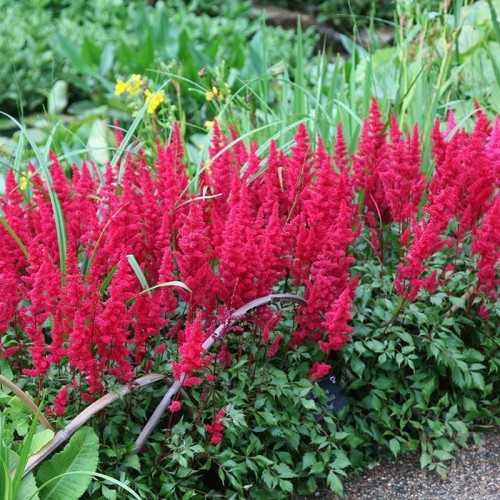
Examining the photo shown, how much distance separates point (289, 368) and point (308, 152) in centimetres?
89

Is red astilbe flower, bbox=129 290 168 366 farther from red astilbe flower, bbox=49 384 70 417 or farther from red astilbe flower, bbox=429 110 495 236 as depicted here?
red astilbe flower, bbox=429 110 495 236

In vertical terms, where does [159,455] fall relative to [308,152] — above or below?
below

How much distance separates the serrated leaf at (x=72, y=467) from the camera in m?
2.50

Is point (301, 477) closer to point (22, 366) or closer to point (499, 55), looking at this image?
point (22, 366)

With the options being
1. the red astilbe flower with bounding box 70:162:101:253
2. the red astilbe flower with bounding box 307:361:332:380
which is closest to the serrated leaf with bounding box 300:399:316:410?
the red astilbe flower with bounding box 307:361:332:380

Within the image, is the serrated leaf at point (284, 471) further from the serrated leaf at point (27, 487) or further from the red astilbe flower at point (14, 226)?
the red astilbe flower at point (14, 226)

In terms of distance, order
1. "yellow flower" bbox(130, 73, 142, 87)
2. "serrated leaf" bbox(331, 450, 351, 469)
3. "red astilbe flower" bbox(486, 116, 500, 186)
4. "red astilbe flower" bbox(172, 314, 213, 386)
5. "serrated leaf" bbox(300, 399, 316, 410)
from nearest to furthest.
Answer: "red astilbe flower" bbox(172, 314, 213, 386), "serrated leaf" bbox(300, 399, 316, 410), "serrated leaf" bbox(331, 450, 351, 469), "red astilbe flower" bbox(486, 116, 500, 186), "yellow flower" bbox(130, 73, 142, 87)

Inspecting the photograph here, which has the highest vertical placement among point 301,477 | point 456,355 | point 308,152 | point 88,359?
point 308,152

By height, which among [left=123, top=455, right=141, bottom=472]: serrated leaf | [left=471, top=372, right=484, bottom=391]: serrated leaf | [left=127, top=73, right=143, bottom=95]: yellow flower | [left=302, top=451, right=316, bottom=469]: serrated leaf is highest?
[left=127, top=73, right=143, bottom=95]: yellow flower

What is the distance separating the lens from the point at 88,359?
2543mm

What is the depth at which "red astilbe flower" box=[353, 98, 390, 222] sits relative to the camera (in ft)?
11.5

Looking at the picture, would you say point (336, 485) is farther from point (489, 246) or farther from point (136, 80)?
point (136, 80)

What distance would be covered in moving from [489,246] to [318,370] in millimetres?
779

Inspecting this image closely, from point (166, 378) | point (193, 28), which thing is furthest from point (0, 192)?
point (193, 28)
